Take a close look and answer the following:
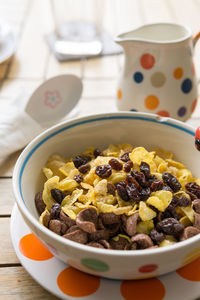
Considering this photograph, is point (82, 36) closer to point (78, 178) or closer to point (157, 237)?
point (78, 178)

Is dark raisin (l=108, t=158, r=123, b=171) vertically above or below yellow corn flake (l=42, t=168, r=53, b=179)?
above

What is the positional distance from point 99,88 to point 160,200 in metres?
0.61

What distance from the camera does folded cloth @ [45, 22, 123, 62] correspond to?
1296 mm

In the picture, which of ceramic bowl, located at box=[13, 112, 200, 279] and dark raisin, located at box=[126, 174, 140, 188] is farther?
dark raisin, located at box=[126, 174, 140, 188]

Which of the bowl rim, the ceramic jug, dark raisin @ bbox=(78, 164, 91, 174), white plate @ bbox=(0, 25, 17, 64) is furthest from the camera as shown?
white plate @ bbox=(0, 25, 17, 64)

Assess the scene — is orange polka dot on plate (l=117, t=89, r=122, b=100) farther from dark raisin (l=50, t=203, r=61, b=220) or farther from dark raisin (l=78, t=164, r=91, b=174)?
dark raisin (l=50, t=203, r=61, b=220)

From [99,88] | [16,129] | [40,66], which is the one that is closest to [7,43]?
[40,66]

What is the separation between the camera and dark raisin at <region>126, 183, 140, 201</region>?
1.95 ft

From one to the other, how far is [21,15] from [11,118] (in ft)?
2.89

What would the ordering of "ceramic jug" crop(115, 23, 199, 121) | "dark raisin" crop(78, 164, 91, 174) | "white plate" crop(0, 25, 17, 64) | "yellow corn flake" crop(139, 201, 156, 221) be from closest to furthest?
"yellow corn flake" crop(139, 201, 156, 221)
"dark raisin" crop(78, 164, 91, 174)
"ceramic jug" crop(115, 23, 199, 121)
"white plate" crop(0, 25, 17, 64)

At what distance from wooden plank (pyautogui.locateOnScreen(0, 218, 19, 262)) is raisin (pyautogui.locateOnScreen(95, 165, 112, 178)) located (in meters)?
0.21

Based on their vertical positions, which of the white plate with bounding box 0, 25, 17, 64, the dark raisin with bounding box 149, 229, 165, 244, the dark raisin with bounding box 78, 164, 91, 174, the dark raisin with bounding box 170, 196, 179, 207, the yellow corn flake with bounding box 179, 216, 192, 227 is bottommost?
the yellow corn flake with bounding box 179, 216, 192, 227

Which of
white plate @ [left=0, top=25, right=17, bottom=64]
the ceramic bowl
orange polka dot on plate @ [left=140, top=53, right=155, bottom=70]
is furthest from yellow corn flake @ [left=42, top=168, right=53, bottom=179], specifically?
white plate @ [left=0, top=25, right=17, bottom=64]

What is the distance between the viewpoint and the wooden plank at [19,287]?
0.55 meters
